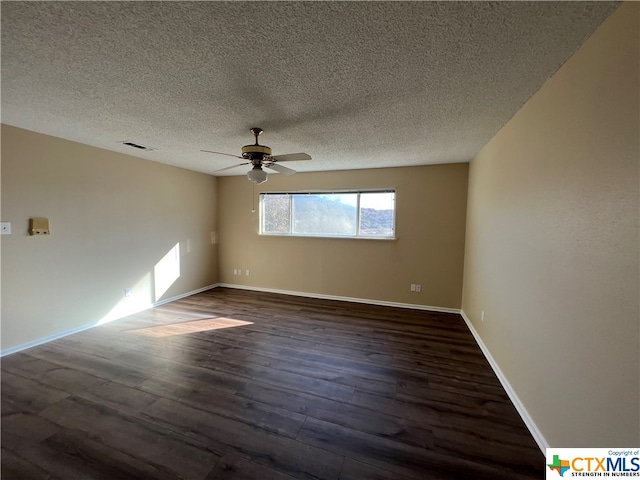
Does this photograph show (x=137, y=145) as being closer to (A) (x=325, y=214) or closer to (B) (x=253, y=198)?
(B) (x=253, y=198)

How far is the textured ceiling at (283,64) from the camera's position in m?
1.12

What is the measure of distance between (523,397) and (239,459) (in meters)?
1.95

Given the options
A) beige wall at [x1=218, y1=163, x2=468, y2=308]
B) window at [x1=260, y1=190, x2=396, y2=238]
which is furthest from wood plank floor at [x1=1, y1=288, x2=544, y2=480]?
window at [x1=260, y1=190, x2=396, y2=238]

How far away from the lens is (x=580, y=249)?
50.1 inches

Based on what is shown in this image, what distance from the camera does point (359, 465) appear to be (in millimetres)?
1463

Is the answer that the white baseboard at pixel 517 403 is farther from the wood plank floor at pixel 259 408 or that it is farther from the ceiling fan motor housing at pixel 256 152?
the ceiling fan motor housing at pixel 256 152

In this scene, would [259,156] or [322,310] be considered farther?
[322,310]

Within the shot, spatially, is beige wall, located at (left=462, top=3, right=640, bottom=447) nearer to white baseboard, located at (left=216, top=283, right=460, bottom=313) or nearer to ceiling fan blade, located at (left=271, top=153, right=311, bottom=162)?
ceiling fan blade, located at (left=271, top=153, right=311, bottom=162)

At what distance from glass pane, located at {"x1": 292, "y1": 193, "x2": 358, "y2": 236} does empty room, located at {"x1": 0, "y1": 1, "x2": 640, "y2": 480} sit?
0.79m

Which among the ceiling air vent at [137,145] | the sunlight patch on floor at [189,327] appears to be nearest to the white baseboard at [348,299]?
the sunlight patch on floor at [189,327]
